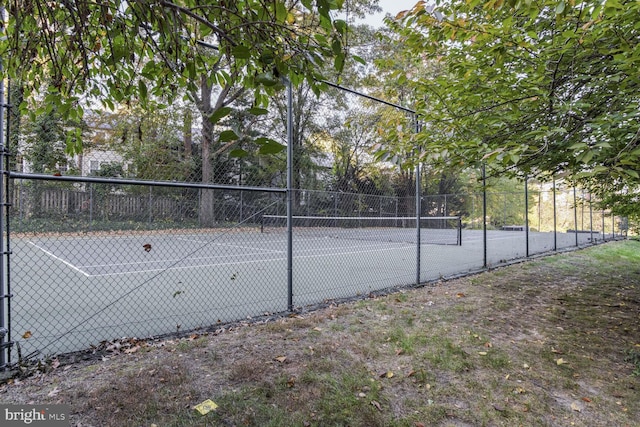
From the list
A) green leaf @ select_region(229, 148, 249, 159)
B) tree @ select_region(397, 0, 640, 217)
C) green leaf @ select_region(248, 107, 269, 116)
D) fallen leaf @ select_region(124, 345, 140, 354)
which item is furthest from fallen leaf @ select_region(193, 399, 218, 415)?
tree @ select_region(397, 0, 640, 217)

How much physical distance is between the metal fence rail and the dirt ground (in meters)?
0.66

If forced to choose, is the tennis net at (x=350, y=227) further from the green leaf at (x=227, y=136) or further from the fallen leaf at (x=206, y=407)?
the green leaf at (x=227, y=136)

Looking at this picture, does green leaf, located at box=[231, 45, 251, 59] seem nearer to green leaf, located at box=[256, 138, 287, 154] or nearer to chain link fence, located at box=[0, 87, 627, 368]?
chain link fence, located at box=[0, 87, 627, 368]

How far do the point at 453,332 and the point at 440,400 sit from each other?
3.98 ft

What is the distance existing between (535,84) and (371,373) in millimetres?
2787

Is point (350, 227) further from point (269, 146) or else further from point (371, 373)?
point (269, 146)

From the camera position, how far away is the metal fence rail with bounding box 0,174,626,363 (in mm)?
3662

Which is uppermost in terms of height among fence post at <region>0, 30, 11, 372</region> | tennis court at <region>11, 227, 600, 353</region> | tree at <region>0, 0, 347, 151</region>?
tree at <region>0, 0, 347, 151</region>

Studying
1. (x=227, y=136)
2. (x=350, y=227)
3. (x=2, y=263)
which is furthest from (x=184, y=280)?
(x=227, y=136)

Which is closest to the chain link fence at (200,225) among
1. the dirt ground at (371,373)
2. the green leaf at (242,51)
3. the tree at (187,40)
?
the green leaf at (242,51)

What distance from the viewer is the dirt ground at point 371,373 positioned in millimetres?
1960

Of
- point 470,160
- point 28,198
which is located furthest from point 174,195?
point 470,160

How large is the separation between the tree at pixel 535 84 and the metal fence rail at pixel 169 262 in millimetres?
2042

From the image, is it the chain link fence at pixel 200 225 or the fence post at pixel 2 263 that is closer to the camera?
the fence post at pixel 2 263
